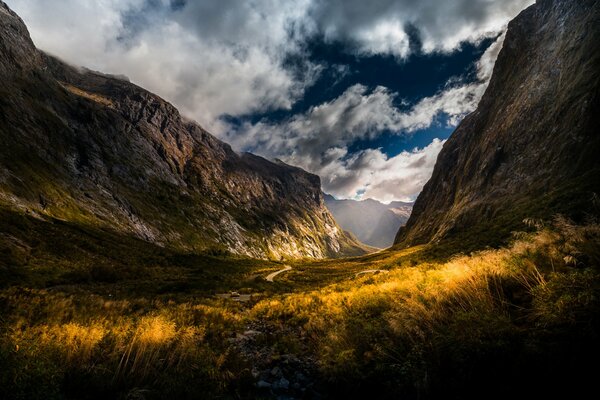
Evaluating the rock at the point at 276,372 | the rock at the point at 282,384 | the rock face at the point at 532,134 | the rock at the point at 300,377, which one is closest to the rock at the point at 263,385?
the rock at the point at 282,384

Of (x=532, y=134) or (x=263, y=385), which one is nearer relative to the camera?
(x=263, y=385)

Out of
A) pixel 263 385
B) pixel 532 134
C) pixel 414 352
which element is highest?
pixel 532 134

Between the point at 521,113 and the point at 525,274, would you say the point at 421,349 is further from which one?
the point at 521,113

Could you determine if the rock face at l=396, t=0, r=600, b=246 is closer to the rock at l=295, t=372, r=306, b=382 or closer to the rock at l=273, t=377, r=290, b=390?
the rock at l=295, t=372, r=306, b=382

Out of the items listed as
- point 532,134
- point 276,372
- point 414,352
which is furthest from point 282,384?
point 532,134

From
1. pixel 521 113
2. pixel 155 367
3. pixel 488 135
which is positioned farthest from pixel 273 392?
pixel 488 135

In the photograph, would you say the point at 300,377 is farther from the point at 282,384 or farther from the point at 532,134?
the point at 532,134

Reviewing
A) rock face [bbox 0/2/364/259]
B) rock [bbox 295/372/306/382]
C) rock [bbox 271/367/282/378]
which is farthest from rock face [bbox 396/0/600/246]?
rock face [bbox 0/2/364/259]

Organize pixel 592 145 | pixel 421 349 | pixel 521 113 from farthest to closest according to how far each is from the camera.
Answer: pixel 521 113, pixel 592 145, pixel 421 349
